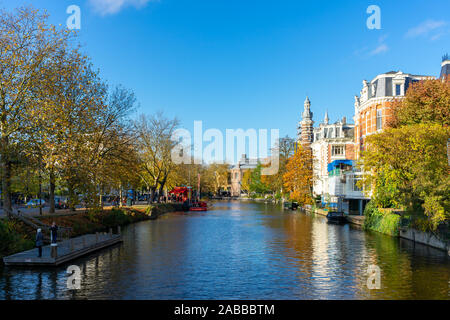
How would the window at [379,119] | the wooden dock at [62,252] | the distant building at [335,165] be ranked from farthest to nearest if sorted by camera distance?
the distant building at [335,165]
the window at [379,119]
the wooden dock at [62,252]

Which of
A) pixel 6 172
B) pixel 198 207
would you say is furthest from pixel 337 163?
pixel 6 172

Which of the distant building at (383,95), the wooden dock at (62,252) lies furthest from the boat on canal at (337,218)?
the wooden dock at (62,252)

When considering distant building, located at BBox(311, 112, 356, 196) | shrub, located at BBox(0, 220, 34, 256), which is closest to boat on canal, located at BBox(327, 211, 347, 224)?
distant building, located at BBox(311, 112, 356, 196)

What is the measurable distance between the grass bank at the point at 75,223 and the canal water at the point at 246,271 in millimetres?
4184

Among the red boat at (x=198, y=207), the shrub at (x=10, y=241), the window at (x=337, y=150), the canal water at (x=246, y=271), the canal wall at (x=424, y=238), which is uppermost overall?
the window at (x=337, y=150)

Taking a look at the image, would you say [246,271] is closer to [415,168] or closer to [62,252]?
[62,252]

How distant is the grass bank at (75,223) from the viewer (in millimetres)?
27455

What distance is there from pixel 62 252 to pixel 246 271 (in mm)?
12165

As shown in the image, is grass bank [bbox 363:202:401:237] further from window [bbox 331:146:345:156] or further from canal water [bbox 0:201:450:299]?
window [bbox 331:146:345:156]

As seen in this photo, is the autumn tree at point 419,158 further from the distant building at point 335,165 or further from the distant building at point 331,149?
the distant building at point 331,149

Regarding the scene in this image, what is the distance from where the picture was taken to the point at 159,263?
2697 centimetres

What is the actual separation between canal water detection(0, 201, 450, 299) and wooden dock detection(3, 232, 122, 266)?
0.69 meters

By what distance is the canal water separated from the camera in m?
19.8
